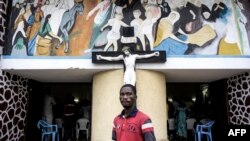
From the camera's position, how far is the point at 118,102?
27.0 feet

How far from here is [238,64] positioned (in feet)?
27.2

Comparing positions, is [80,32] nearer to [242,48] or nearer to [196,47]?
[196,47]

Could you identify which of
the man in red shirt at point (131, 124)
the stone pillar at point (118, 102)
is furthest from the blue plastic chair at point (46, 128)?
the man in red shirt at point (131, 124)

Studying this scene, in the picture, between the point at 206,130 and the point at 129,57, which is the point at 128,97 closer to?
the point at 129,57

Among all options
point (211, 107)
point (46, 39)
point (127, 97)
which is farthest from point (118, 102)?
point (127, 97)

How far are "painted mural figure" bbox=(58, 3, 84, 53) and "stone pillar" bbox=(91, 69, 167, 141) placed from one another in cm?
158

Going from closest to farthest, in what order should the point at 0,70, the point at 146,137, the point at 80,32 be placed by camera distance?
the point at 146,137 < the point at 0,70 < the point at 80,32

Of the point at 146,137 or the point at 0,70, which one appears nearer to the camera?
the point at 146,137

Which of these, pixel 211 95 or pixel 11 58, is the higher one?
pixel 11 58

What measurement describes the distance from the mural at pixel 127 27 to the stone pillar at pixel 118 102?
876 mm

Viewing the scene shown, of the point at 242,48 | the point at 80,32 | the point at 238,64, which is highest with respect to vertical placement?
the point at 80,32

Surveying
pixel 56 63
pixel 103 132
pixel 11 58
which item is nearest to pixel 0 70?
pixel 11 58

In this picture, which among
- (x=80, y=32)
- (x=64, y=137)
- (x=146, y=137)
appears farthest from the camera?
(x=64, y=137)

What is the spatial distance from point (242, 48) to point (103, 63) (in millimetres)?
4204
